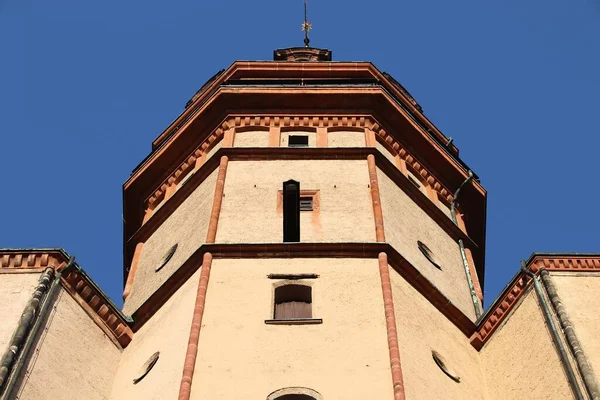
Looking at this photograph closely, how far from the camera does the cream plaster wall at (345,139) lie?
92.5ft

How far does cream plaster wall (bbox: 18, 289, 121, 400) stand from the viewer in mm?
20500

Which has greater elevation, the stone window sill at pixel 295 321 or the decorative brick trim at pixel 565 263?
the decorative brick trim at pixel 565 263

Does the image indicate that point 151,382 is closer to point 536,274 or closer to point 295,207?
point 295,207

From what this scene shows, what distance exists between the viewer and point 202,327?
2098 centimetres

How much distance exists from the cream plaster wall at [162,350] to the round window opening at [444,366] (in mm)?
3772

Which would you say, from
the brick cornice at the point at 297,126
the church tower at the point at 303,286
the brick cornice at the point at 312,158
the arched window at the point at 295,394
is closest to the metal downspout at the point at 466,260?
the church tower at the point at 303,286

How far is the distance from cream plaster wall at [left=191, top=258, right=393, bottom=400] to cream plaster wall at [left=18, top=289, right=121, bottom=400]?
2320mm

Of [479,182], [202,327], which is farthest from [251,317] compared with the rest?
[479,182]

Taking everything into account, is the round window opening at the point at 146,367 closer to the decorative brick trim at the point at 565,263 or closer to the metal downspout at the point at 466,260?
the metal downspout at the point at 466,260

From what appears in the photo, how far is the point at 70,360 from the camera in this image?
21625mm

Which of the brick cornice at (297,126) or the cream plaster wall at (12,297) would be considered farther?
the brick cornice at (297,126)

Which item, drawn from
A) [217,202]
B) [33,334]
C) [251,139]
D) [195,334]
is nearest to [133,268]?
[217,202]

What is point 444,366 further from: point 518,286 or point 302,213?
point 302,213

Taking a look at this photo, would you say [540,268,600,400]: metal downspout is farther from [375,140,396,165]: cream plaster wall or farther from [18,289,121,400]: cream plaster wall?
[18,289,121,400]: cream plaster wall
